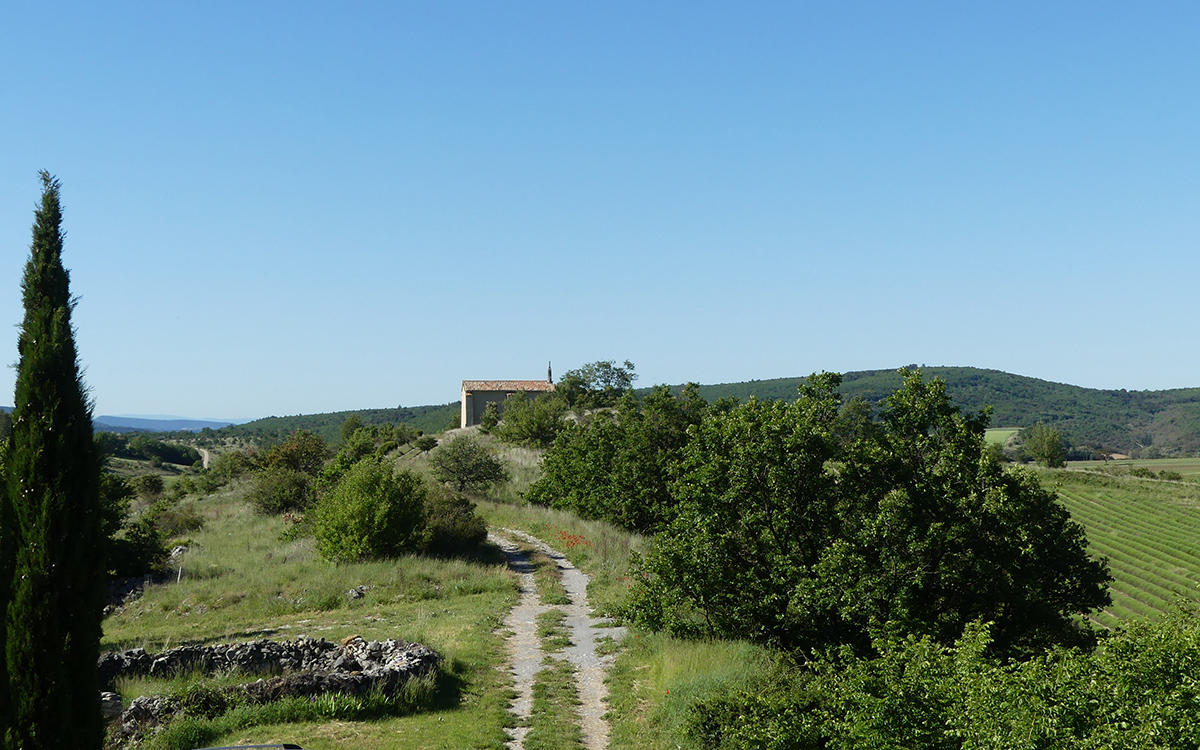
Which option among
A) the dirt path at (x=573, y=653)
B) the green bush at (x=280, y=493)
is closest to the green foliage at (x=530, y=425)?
the green bush at (x=280, y=493)

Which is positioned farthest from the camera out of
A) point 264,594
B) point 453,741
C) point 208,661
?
point 264,594

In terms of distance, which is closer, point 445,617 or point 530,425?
point 445,617

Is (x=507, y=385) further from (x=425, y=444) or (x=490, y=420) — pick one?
(x=425, y=444)

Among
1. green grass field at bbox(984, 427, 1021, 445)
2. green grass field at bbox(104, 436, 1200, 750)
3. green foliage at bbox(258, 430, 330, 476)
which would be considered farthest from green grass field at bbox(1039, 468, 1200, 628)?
green grass field at bbox(984, 427, 1021, 445)

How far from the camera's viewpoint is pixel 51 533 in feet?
27.5

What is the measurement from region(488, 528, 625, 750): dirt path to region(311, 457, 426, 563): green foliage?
442 centimetres

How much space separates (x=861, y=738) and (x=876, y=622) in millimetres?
7060

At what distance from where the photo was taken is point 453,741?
37.8 feet

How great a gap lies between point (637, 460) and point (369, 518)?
1245cm

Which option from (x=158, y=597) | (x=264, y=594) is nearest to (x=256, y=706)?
(x=264, y=594)

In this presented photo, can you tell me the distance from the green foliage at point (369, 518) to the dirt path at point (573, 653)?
4.42 meters

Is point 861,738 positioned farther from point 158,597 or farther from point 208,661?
point 158,597

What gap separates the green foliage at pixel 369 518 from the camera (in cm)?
2775

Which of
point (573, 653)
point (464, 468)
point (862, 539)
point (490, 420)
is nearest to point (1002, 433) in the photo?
point (490, 420)
